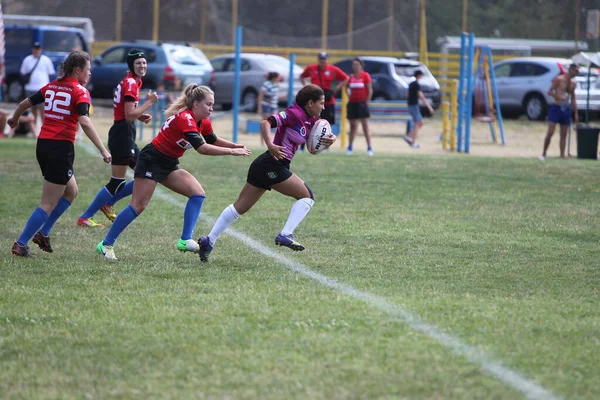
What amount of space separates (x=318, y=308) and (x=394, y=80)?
23.7m

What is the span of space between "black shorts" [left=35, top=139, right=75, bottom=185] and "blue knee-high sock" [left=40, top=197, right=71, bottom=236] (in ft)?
1.38

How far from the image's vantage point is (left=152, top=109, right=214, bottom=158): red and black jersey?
7.31 metres

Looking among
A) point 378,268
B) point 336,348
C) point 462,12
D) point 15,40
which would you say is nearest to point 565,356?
point 336,348

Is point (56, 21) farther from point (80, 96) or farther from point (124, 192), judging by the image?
point (80, 96)

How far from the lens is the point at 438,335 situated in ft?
17.1

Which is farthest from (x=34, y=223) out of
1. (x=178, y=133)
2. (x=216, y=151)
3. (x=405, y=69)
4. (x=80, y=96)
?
(x=405, y=69)

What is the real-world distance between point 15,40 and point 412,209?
22.1 m

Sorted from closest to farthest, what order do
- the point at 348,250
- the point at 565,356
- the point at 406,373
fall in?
the point at 406,373
the point at 565,356
the point at 348,250

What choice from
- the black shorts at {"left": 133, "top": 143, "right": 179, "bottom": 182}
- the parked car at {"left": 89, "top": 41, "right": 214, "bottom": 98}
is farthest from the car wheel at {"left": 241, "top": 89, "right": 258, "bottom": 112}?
the black shorts at {"left": 133, "top": 143, "right": 179, "bottom": 182}

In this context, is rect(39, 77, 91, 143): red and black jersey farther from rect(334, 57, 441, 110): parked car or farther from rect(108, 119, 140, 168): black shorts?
rect(334, 57, 441, 110): parked car

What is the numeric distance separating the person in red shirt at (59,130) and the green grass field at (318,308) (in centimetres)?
38

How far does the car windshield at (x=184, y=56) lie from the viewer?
2916cm

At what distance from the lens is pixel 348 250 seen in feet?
27.2

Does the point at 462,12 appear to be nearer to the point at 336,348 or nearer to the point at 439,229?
the point at 439,229
